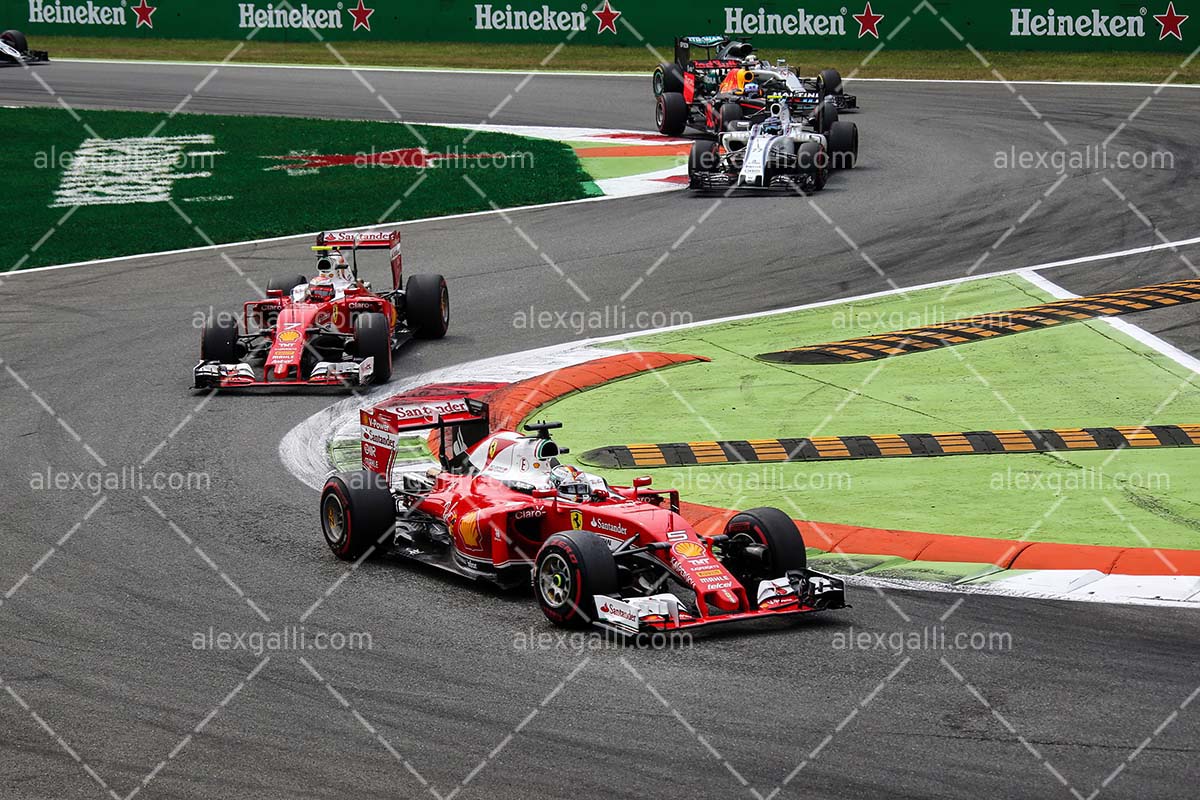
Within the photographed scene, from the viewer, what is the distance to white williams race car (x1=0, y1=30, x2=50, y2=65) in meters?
44.7

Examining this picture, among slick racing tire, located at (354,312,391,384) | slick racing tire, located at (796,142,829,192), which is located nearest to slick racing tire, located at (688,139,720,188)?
slick racing tire, located at (796,142,829,192)

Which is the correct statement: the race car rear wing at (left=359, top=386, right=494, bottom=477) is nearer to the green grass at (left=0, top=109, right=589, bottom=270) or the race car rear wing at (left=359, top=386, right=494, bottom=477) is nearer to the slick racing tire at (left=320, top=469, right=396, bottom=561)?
the slick racing tire at (left=320, top=469, right=396, bottom=561)

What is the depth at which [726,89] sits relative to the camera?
30.2m

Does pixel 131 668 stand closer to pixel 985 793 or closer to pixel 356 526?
pixel 356 526

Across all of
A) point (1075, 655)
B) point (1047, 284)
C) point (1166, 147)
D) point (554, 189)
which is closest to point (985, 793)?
point (1075, 655)

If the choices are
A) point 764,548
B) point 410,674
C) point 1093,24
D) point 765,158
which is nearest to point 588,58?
point 1093,24

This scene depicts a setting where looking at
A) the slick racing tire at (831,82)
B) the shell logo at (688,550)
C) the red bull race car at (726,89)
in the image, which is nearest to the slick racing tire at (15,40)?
the red bull race car at (726,89)

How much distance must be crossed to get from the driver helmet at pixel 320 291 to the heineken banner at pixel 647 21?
84.6 feet

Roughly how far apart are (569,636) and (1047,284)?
1243cm

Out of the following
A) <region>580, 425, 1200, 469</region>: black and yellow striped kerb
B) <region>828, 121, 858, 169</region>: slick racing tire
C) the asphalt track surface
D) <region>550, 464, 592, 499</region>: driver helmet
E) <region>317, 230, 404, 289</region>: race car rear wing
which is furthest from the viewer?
<region>828, 121, 858, 169</region>: slick racing tire

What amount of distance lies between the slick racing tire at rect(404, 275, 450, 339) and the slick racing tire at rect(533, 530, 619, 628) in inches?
348

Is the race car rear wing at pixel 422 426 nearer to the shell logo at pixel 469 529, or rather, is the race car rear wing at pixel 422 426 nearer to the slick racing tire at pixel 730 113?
the shell logo at pixel 469 529

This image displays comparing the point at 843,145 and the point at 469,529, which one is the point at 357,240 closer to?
the point at 469,529

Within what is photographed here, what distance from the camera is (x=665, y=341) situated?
18156mm
